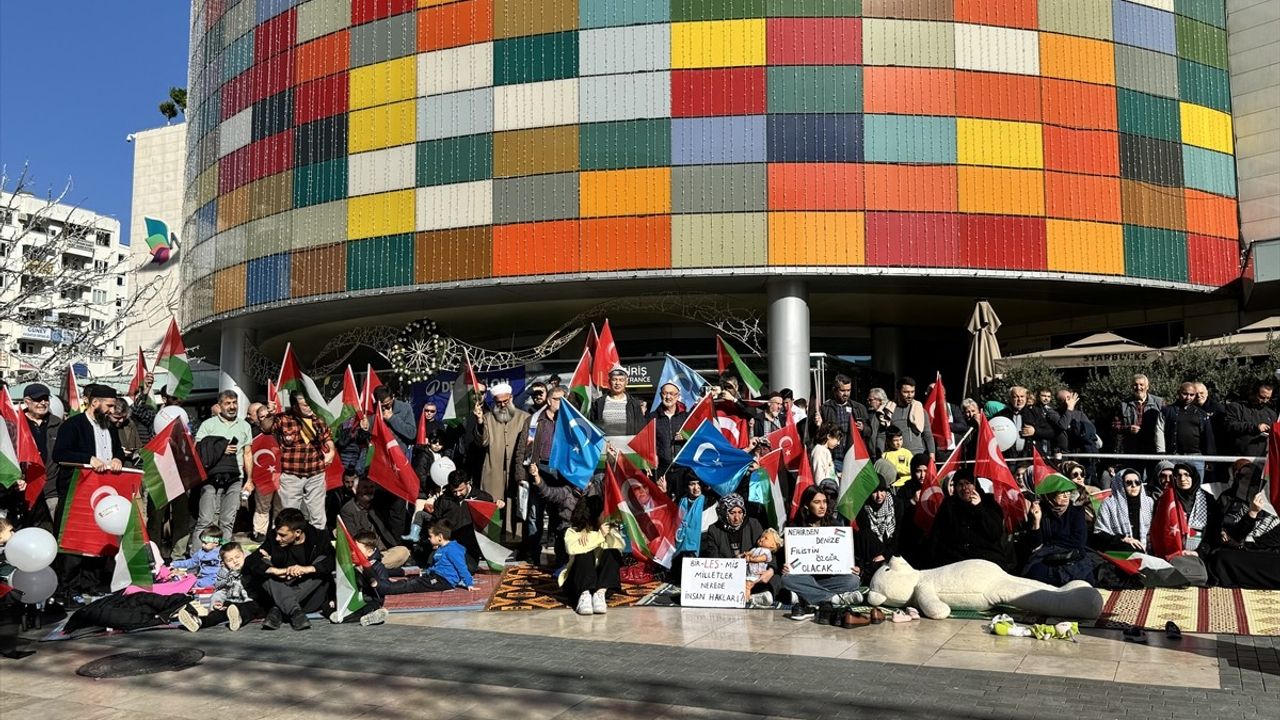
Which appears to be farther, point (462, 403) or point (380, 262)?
point (380, 262)

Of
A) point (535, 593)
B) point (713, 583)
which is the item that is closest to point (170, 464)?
point (535, 593)

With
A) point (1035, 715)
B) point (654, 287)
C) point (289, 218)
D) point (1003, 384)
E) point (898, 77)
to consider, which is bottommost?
point (1035, 715)

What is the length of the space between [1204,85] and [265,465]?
2462 centimetres

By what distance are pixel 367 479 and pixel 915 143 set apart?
16552 mm

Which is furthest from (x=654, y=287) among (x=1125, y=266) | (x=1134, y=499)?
(x=1134, y=499)

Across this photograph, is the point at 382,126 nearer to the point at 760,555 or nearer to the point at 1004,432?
the point at 1004,432

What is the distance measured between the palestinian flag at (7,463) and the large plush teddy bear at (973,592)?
903cm

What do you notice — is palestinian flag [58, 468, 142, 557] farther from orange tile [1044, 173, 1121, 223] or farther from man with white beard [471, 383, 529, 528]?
orange tile [1044, 173, 1121, 223]

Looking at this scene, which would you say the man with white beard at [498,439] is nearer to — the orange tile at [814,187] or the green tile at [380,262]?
the orange tile at [814,187]

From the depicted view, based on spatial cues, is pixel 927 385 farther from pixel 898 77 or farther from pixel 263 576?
pixel 263 576

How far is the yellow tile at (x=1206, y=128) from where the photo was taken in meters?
26.8

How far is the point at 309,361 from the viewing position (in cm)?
3922

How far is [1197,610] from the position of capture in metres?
9.97

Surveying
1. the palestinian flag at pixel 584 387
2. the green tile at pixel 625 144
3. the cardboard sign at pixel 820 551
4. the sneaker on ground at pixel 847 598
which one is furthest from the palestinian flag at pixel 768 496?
the green tile at pixel 625 144
